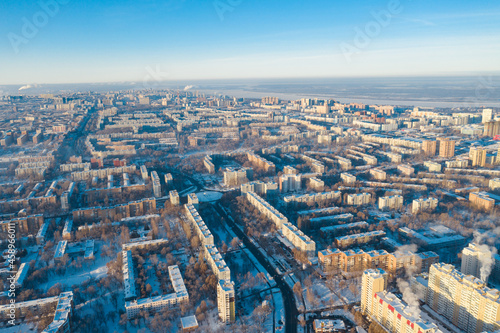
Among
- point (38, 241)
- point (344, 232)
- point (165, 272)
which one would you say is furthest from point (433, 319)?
point (38, 241)

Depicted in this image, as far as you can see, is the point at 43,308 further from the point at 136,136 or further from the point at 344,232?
the point at 136,136

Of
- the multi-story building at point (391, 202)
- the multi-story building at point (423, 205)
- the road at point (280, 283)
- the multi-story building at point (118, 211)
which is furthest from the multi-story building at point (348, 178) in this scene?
the multi-story building at point (118, 211)

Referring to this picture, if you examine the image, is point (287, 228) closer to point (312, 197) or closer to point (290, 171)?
point (312, 197)

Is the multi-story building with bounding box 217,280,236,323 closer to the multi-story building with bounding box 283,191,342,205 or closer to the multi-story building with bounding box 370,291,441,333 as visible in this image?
the multi-story building with bounding box 370,291,441,333

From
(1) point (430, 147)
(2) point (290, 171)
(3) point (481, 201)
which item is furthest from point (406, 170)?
(2) point (290, 171)

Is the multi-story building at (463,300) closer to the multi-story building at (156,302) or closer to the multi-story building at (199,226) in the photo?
the multi-story building at (156,302)

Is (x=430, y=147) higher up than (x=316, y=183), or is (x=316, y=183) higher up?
(x=430, y=147)
